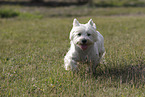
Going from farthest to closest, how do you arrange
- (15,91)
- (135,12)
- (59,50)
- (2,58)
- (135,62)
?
(135,12), (59,50), (2,58), (135,62), (15,91)

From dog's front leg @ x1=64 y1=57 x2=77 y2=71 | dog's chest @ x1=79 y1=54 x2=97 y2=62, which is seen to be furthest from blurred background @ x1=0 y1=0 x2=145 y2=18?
dog's chest @ x1=79 y1=54 x2=97 y2=62

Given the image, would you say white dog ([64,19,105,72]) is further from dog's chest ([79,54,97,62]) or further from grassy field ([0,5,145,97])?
grassy field ([0,5,145,97])

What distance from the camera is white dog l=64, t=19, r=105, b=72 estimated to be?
546cm

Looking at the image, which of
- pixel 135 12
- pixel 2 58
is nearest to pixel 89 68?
pixel 2 58

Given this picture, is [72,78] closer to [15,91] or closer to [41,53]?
Answer: [15,91]

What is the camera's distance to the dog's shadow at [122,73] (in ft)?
17.9

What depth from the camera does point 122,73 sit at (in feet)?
19.6

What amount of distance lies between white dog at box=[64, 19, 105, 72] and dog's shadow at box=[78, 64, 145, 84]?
0.83 feet

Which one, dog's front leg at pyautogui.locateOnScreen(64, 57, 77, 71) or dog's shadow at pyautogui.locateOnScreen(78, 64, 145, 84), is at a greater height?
dog's front leg at pyautogui.locateOnScreen(64, 57, 77, 71)

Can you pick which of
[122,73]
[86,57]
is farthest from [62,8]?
[122,73]

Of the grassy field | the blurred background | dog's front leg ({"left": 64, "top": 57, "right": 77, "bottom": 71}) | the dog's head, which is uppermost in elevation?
the dog's head

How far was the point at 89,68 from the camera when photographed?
6.16 m

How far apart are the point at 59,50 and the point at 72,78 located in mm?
3239

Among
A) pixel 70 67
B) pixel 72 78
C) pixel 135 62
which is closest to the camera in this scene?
pixel 72 78
